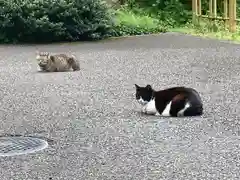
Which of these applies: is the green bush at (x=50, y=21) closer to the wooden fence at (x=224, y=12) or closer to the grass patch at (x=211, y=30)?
the grass patch at (x=211, y=30)

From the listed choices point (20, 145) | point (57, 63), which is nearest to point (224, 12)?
point (57, 63)

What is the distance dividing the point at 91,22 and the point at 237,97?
36.8 feet

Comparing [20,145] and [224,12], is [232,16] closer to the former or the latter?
[224,12]

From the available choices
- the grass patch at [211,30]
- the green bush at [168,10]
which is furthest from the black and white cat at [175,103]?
the green bush at [168,10]

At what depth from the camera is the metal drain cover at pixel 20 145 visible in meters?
7.03

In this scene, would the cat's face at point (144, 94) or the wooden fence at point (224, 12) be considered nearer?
the cat's face at point (144, 94)

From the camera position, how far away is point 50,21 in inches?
805

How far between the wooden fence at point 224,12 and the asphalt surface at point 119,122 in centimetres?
569

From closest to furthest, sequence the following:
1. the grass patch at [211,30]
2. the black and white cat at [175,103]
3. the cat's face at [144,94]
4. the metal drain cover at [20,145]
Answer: the metal drain cover at [20,145]
the black and white cat at [175,103]
the cat's face at [144,94]
the grass patch at [211,30]

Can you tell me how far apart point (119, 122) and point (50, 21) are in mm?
12549

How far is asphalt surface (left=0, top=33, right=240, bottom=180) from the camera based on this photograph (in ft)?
20.3

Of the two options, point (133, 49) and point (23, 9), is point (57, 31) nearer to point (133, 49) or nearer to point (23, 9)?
point (23, 9)

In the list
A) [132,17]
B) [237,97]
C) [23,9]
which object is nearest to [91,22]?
[23,9]

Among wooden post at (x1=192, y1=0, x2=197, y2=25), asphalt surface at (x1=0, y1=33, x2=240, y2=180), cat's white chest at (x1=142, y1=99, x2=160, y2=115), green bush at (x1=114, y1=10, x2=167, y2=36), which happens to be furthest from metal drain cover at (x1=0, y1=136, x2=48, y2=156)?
wooden post at (x1=192, y1=0, x2=197, y2=25)
